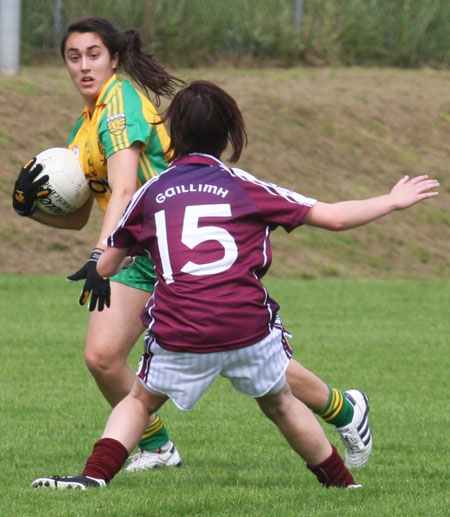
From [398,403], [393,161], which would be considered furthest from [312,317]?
[393,161]

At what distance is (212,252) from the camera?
485cm

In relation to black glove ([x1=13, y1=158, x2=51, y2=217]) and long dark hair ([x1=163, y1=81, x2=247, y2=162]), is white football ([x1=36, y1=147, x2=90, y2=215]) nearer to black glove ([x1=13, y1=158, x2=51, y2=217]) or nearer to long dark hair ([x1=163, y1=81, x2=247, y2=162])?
black glove ([x1=13, y1=158, x2=51, y2=217])

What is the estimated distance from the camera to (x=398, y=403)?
322 inches

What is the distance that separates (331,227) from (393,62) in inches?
870

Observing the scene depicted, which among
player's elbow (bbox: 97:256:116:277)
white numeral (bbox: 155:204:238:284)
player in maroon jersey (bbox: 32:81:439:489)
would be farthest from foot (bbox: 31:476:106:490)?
white numeral (bbox: 155:204:238:284)

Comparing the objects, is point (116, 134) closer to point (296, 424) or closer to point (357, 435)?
point (296, 424)

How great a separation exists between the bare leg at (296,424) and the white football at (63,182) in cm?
160

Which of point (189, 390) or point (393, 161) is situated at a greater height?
point (189, 390)

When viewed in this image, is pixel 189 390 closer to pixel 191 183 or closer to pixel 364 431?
pixel 191 183

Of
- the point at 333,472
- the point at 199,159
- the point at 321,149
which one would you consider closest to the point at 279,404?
the point at 333,472

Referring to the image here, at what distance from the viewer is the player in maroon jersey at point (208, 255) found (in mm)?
4836

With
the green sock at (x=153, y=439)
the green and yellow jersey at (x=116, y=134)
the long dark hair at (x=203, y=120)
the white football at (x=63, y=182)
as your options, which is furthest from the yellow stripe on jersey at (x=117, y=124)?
the green sock at (x=153, y=439)

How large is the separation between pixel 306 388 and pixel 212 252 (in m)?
1.06

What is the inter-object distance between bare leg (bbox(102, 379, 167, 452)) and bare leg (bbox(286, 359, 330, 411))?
727mm
